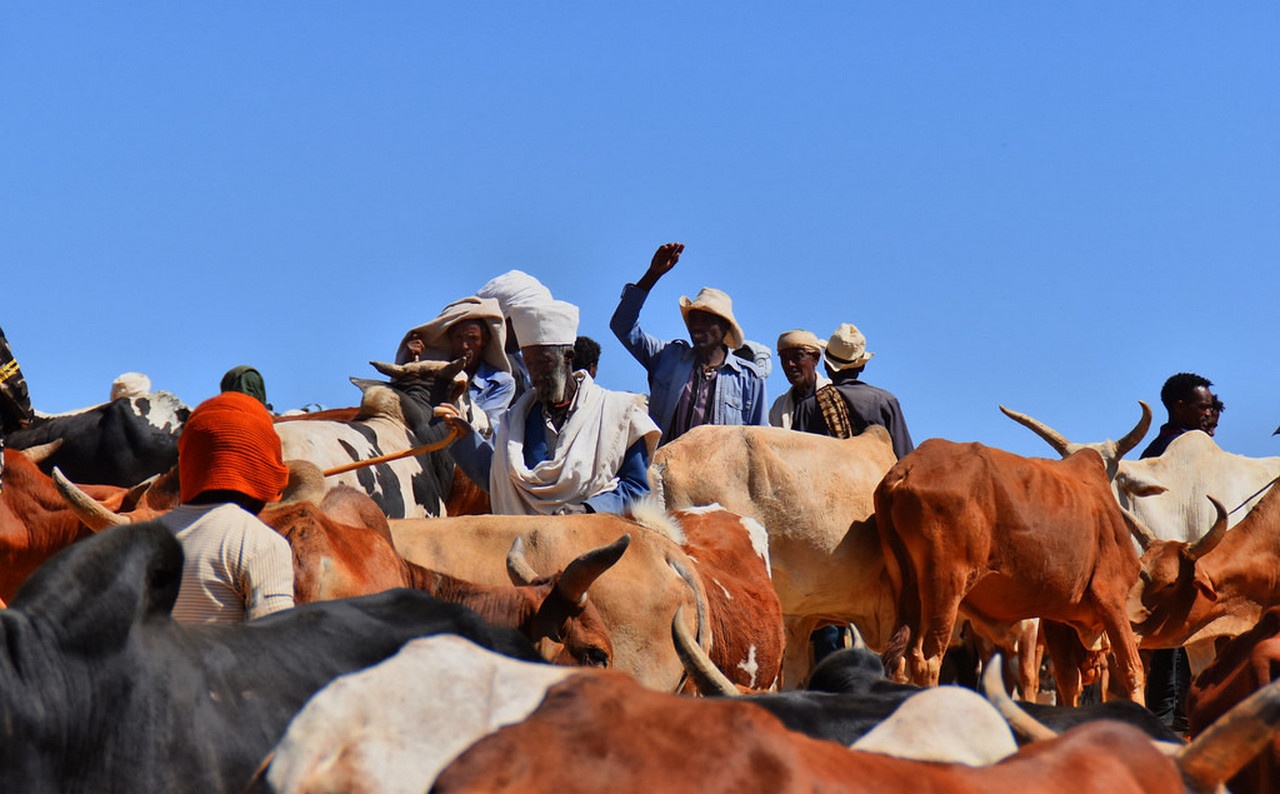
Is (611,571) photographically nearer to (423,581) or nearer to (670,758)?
(423,581)

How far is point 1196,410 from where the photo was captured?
12859 millimetres

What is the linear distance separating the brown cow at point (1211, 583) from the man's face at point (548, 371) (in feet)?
14.3

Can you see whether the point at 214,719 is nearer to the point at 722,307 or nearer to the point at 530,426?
the point at 530,426

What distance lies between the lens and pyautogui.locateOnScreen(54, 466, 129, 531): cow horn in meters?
4.81

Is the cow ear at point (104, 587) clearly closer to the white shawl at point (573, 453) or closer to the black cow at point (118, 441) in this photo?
the white shawl at point (573, 453)

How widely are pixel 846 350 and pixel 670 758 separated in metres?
9.42

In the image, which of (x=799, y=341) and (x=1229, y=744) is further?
(x=799, y=341)

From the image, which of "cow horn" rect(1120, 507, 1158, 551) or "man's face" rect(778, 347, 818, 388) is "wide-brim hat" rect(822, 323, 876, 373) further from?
"cow horn" rect(1120, 507, 1158, 551)

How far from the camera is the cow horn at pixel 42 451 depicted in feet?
25.9

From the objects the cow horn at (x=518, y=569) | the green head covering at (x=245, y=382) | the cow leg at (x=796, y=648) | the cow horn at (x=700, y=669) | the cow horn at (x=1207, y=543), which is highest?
the green head covering at (x=245, y=382)

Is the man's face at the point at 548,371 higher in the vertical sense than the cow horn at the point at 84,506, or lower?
higher

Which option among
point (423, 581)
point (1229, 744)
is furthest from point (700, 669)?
point (423, 581)

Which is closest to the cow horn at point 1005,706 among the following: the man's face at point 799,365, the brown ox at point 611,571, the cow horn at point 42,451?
the brown ox at point 611,571

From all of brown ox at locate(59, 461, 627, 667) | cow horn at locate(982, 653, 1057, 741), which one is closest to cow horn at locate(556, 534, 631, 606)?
brown ox at locate(59, 461, 627, 667)
